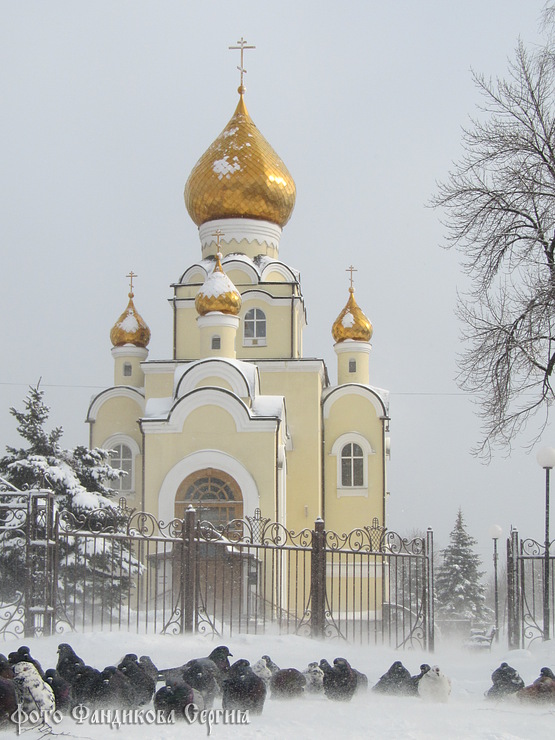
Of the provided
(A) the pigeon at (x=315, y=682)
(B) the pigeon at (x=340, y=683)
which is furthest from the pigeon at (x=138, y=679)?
(B) the pigeon at (x=340, y=683)

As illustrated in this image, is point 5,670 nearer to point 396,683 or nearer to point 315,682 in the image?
point 315,682

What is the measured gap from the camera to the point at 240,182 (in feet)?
70.5

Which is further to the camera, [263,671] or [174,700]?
[263,671]

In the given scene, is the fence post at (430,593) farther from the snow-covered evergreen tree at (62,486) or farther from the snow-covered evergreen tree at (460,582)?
the snow-covered evergreen tree at (460,582)

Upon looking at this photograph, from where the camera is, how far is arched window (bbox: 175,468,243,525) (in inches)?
654

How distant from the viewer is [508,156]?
1073 cm

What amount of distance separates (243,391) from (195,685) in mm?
11284

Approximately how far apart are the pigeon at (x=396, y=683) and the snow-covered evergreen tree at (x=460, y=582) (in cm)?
2004

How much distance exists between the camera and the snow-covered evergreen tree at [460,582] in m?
27.0

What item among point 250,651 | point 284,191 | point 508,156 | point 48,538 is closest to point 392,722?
point 250,651

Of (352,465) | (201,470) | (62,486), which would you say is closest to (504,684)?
(62,486)

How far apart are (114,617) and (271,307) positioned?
36.4ft

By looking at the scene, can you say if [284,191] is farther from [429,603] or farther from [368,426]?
[429,603]

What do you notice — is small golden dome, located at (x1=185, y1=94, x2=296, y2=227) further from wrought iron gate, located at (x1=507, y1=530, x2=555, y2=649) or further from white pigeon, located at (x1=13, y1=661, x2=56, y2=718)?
white pigeon, located at (x1=13, y1=661, x2=56, y2=718)
